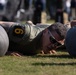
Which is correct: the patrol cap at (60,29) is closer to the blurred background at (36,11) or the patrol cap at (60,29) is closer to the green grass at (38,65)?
the green grass at (38,65)

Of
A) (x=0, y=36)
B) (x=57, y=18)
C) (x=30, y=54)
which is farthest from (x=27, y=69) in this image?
(x=57, y=18)

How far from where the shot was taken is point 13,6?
26141 millimetres

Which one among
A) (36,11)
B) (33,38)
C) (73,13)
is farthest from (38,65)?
(73,13)

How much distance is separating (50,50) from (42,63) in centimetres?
197

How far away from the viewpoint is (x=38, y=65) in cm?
993

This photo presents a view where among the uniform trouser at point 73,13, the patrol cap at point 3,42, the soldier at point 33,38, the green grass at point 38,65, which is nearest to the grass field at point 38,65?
the green grass at point 38,65

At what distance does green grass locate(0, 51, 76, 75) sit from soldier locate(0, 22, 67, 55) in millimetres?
306

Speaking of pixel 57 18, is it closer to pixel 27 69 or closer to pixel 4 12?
pixel 4 12

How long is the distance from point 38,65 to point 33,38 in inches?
76.3

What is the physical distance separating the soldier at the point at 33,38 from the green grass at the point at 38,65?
A: 31 cm

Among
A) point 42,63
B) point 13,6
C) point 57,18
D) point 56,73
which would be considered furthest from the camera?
point 13,6

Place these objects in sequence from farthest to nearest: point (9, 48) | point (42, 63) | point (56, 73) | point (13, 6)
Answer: point (13, 6)
point (9, 48)
point (42, 63)
point (56, 73)

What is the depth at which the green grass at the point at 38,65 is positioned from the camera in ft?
29.8

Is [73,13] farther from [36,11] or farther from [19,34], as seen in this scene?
[19,34]
